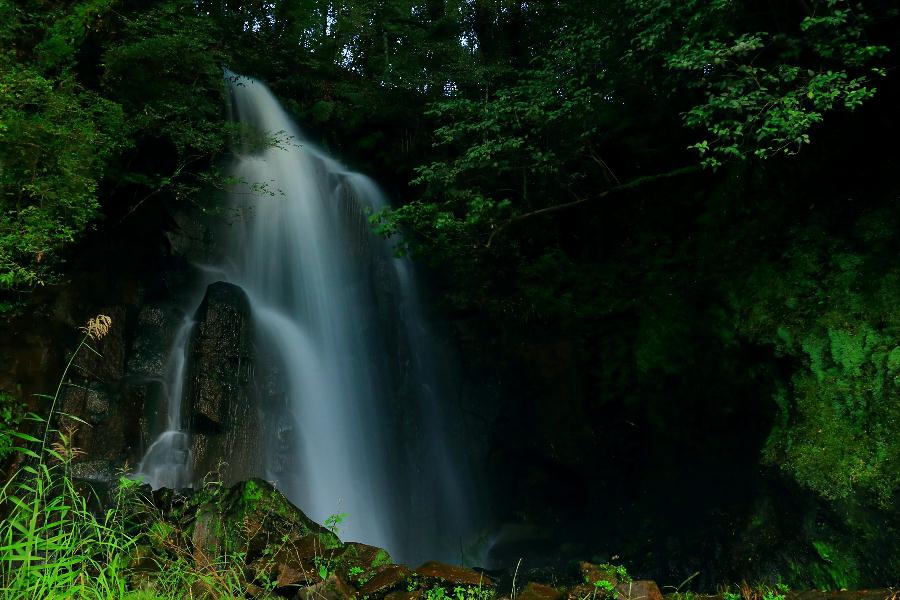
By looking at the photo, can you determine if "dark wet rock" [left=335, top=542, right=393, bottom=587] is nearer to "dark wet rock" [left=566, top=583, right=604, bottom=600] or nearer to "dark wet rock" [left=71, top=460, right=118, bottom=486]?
"dark wet rock" [left=566, top=583, right=604, bottom=600]

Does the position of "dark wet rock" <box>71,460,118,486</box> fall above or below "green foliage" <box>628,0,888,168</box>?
below

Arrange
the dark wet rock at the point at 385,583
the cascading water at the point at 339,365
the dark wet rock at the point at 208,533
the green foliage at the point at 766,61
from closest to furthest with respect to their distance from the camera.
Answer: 1. the dark wet rock at the point at 385,583
2. the dark wet rock at the point at 208,533
3. the green foliage at the point at 766,61
4. the cascading water at the point at 339,365

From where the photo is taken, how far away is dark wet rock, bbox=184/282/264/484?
8.12m

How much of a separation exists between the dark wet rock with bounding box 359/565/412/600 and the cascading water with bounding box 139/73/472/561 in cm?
508

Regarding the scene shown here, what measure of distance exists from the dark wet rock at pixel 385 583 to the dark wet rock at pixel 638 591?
4.16 ft

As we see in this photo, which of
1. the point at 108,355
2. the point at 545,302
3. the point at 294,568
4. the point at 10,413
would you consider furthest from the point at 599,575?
the point at 108,355

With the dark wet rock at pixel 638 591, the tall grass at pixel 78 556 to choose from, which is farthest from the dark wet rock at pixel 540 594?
the tall grass at pixel 78 556

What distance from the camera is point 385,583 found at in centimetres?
346

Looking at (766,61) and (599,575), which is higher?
(766,61)

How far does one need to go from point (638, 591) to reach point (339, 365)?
7.63m

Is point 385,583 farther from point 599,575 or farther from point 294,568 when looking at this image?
point 599,575

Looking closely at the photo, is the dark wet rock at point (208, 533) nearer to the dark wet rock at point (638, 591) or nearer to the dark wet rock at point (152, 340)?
the dark wet rock at point (638, 591)

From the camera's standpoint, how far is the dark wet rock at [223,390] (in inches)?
320

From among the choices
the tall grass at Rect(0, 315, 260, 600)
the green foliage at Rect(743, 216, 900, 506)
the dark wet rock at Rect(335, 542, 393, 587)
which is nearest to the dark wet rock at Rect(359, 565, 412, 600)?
the dark wet rock at Rect(335, 542, 393, 587)
